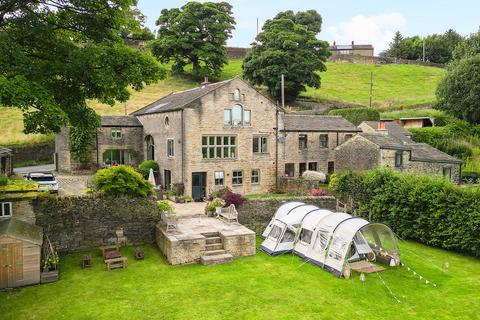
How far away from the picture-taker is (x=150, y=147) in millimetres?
33812

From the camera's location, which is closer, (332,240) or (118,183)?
(332,240)

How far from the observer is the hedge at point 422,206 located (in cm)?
1880

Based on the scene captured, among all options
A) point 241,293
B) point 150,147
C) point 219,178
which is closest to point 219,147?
point 219,178

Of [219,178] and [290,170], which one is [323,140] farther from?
[219,178]

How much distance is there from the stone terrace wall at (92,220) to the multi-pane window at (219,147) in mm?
9225

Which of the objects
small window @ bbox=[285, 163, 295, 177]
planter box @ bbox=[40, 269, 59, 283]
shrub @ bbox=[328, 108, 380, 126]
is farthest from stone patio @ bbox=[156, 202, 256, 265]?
shrub @ bbox=[328, 108, 380, 126]

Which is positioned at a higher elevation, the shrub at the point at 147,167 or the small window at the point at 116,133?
the small window at the point at 116,133

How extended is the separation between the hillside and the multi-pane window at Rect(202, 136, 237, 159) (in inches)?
908

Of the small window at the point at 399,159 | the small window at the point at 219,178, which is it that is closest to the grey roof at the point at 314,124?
the small window at the point at 399,159

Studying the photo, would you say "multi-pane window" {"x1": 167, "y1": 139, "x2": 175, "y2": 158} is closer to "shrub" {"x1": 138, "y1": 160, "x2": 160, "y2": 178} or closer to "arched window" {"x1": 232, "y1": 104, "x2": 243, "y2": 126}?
"shrub" {"x1": 138, "y1": 160, "x2": 160, "y2": 178}

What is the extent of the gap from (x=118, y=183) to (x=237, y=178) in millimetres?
12367

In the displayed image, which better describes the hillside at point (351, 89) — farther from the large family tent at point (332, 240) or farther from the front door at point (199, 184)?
the large family tent at point (332, 240)

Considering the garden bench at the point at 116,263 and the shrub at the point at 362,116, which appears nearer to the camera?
the garden bench at the point at 116,263

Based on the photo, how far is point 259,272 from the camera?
54.3 ft
